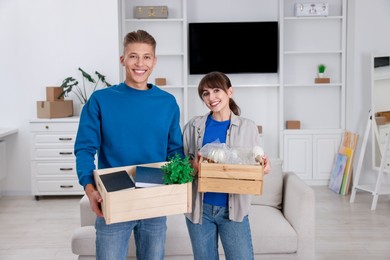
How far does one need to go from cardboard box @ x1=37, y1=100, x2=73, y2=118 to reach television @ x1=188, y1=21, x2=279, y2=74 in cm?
167

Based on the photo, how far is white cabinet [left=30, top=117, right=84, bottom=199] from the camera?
211 inches

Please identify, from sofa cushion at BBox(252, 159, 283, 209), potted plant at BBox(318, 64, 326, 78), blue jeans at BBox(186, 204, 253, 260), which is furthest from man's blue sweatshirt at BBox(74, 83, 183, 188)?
potted plant at BBox(318, 64, 326, 78)

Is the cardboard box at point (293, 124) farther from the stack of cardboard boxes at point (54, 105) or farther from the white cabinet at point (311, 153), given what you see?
the stack of cardboard boxes at point (54, 105)

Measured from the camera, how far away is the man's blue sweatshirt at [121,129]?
1.81 meters

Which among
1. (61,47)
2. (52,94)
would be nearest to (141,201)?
(52,94)

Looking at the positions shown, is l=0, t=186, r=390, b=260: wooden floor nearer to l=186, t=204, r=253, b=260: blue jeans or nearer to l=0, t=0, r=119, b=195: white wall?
l=0, t=0, r=119, b=195: white wall

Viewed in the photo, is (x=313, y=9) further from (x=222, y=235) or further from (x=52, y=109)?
(x=222, y=235)

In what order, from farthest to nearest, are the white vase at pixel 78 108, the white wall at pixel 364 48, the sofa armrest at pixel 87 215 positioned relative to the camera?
the white vase at pixel 78 108 < the white wall at pixel 364 48 < the sofa armrest at pixel 87 215

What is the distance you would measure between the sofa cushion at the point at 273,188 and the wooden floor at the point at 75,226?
59 centimetres

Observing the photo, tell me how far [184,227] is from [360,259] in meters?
1.43

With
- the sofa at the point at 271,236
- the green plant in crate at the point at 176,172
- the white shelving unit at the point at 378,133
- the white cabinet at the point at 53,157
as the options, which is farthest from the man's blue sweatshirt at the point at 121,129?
the white shelving unit at the point at 378,133

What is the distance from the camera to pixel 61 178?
17.8 feet

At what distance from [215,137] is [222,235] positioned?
0.44 metres

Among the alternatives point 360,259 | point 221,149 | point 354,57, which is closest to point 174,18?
point 354,57
